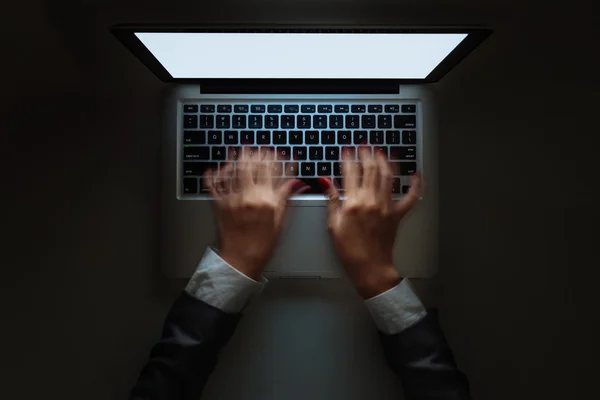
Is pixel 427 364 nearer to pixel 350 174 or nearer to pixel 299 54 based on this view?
pixel 350 174

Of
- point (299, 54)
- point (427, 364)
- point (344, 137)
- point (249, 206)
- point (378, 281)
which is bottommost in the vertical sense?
point (427, 364)

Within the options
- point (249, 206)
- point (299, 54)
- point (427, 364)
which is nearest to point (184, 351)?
point (249, 206)

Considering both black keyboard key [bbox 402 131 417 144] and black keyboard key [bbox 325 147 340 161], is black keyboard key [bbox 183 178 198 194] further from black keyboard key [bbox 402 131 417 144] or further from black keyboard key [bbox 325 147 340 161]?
black keyboard key [bbox 402 131 417 144]

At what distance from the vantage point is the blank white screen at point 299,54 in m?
0.55

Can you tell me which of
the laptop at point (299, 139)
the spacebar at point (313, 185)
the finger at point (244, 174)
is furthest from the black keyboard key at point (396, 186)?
the finger at point (244, 174)

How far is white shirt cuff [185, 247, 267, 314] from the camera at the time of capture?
59 centimetres

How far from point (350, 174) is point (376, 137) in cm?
7

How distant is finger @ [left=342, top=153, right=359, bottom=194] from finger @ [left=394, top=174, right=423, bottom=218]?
0.07 meters

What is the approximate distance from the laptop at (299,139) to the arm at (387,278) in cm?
2

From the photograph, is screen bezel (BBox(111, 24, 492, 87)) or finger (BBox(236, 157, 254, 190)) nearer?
screen bezel (BBox(111, 24, 492, 87))

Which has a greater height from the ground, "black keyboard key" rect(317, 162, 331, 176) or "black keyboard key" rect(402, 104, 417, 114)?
"black keyboard key" rect(402, 104, 417, 114)

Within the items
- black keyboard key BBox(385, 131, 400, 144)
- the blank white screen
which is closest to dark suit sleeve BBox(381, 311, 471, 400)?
black keyboard key BBox(385, 131, 400, 144)

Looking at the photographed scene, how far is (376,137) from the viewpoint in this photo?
625 millimetres

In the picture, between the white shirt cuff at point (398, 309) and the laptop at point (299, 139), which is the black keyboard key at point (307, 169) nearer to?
the laptop at point (299, 139)
